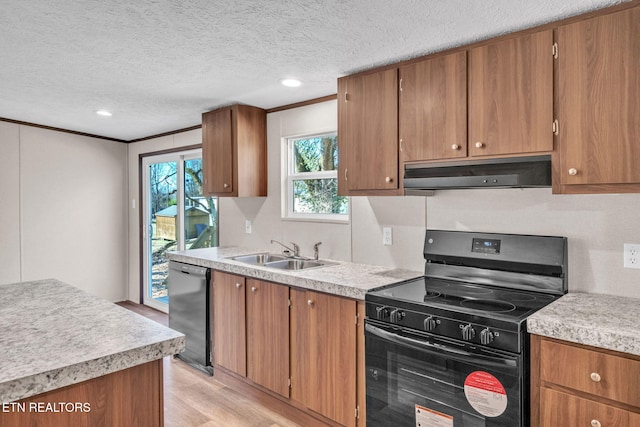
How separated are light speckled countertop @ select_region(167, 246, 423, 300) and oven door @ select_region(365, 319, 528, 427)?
251 mm

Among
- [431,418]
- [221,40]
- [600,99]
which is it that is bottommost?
[431,418]

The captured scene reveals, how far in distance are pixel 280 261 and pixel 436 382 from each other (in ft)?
5.83

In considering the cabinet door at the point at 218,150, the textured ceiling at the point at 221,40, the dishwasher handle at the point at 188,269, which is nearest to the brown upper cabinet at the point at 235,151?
the cabinet door at the point at 218,150

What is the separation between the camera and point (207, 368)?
335cm

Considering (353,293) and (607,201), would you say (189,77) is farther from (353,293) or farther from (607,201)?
(607,201)

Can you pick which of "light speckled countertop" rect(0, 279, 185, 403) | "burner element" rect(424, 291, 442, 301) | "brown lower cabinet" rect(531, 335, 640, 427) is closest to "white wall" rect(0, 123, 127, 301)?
"light speckled countertop" rect(0, 279, 185, 403)

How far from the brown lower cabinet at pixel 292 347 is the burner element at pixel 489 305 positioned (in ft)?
1.85

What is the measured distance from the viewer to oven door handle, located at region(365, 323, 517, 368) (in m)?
1.71

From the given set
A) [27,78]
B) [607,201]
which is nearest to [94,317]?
[27,78]

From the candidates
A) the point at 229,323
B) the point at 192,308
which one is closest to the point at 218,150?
the point at 192,308

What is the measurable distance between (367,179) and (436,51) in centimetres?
84

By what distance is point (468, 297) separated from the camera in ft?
6.89

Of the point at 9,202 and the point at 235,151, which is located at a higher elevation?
the point at 235,151

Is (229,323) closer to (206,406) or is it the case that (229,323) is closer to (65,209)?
(206,406)
